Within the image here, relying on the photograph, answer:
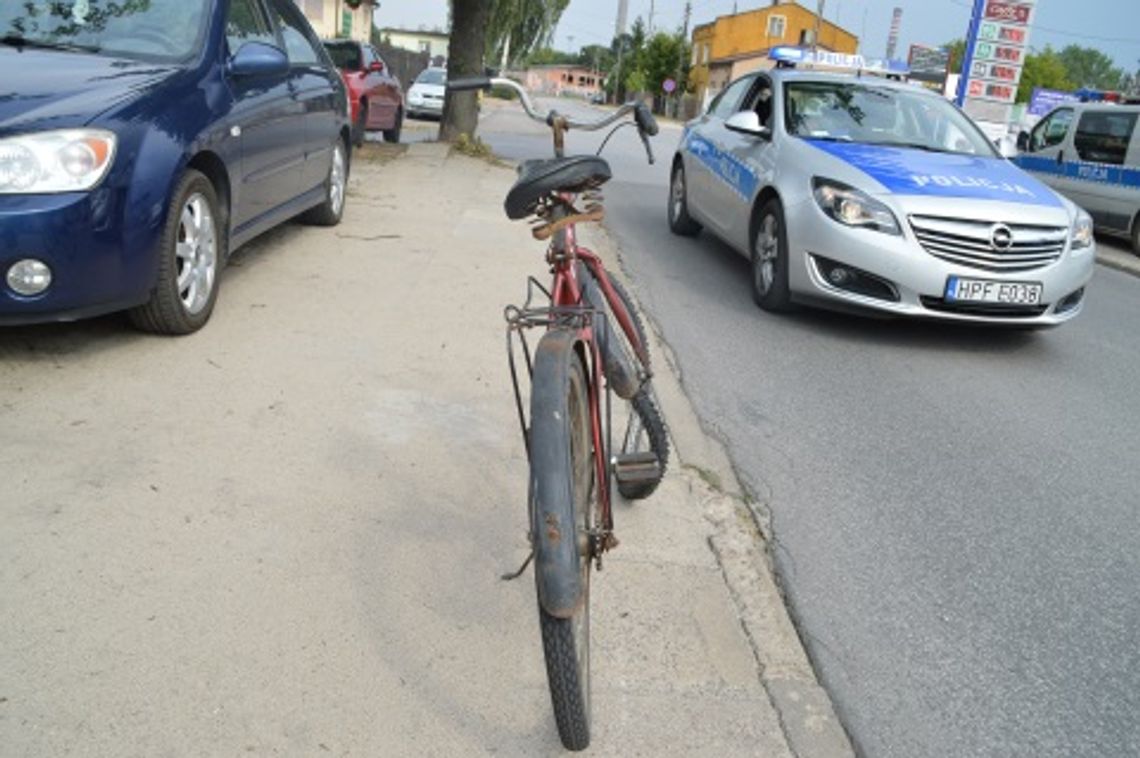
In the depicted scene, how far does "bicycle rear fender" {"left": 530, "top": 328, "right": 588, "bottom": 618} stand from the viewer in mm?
2041

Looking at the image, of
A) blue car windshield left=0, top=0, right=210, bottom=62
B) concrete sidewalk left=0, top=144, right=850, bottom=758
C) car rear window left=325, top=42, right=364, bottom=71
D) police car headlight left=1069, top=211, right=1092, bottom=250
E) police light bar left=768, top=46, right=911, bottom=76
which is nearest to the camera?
concrete sidewalk left=0, top=144, right=850, bottom=758

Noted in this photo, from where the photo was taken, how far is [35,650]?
2.49m

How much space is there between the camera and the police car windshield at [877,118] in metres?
7.38

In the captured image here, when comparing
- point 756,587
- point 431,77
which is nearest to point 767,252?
point 756,587

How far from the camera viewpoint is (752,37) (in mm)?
78188

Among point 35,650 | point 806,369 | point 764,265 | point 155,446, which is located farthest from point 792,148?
point 35,650

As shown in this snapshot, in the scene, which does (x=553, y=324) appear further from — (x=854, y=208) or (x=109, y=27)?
(x=854, y=208)

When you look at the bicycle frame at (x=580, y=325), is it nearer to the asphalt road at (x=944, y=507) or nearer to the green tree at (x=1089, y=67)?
the asphalt road at (x=944, y=507)

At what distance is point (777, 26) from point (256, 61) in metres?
77.4

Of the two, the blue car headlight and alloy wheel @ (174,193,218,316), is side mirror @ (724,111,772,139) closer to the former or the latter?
alloy wheel @ (174,193,218,316)

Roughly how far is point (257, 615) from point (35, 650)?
0.52m

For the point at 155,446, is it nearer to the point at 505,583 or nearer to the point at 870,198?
the point at 505,583

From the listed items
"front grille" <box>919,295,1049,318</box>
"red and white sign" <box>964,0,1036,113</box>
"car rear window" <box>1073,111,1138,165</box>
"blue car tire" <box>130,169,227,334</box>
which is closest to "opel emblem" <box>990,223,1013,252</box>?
"front grille" <box>919,295,1049,318</box>

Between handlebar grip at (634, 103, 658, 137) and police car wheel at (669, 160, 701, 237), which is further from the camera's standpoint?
police car wheel at (669, 160, 701, 237)
